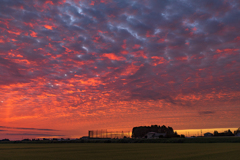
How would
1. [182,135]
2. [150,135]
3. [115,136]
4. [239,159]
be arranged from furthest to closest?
[150,135] → [115,136] → [182,135] → [239,159]

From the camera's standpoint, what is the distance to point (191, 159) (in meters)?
17.8

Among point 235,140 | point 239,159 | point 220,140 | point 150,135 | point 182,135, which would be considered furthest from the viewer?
point 150,135

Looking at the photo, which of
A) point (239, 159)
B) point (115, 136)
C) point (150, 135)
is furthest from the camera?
point (150, 135)

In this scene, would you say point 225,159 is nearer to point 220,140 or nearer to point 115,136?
point 220,140

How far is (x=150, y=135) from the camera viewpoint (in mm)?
162375

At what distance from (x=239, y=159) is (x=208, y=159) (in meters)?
2.28

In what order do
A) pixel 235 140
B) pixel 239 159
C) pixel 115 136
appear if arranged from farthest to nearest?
pixel 115 136 → pixel 235 140 → pixel 239 159

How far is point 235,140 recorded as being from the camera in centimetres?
6769

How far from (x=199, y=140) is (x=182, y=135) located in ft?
200

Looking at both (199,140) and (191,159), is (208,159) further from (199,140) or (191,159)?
(199,140)

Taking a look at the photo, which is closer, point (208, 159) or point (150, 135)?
point (208, 159)

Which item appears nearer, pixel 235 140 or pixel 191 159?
pixel 191 159

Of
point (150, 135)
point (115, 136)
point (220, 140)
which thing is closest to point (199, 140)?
point (220, 140)

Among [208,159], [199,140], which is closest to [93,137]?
[199,140]
